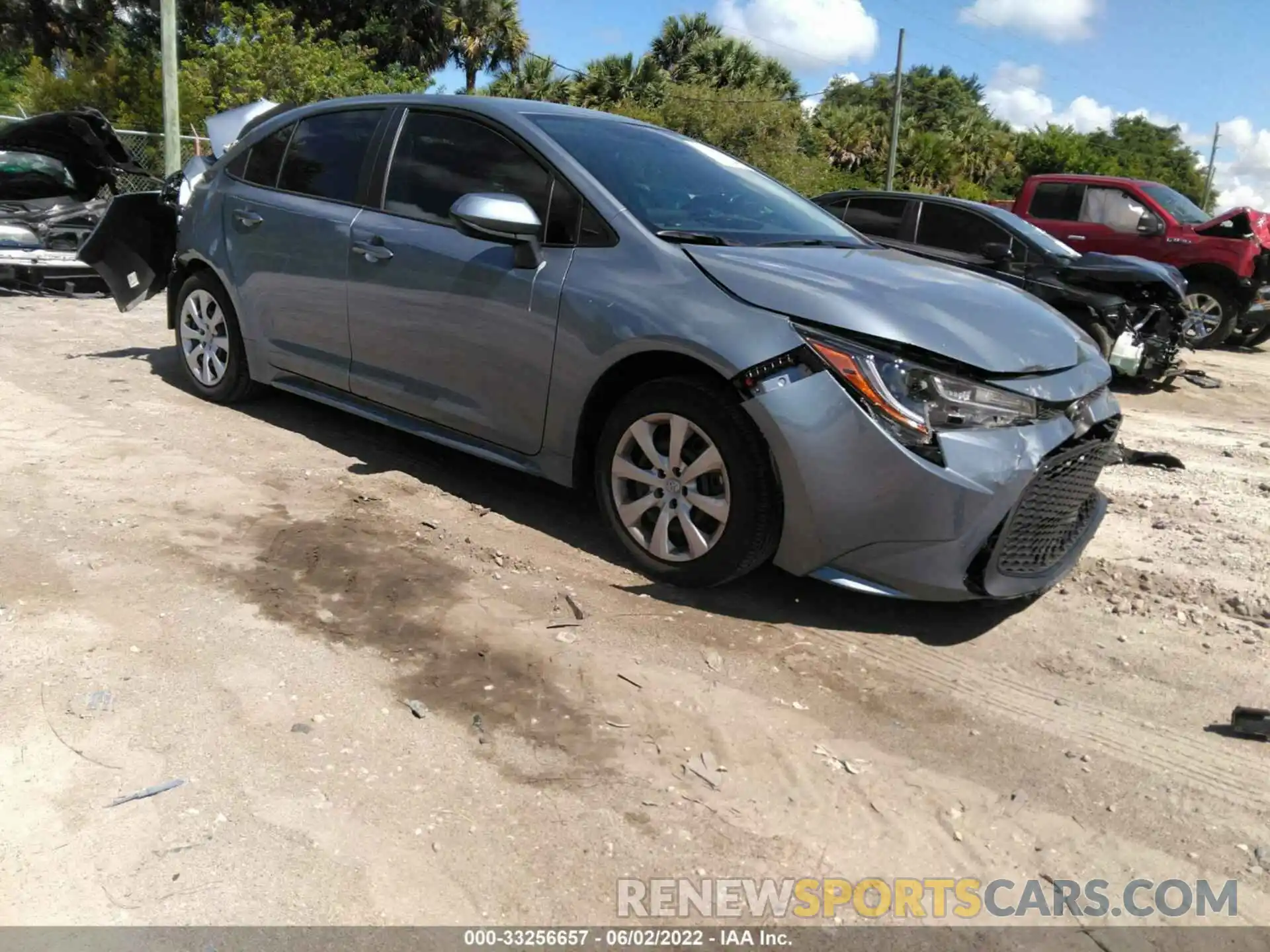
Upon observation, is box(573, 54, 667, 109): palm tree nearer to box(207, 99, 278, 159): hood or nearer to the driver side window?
the driver side window

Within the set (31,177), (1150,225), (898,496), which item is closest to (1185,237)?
(1150,225)

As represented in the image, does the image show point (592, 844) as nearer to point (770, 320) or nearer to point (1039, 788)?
point (1039, 788)

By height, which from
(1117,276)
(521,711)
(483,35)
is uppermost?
(483,35)

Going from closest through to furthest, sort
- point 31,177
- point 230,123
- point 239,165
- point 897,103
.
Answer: point 239,165, point 230,123, point 31,177, point 897,103

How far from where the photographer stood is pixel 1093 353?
396 centimetres

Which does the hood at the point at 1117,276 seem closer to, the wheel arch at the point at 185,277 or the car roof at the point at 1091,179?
the car roof at the point at 1091,179

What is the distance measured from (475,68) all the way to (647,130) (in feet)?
109

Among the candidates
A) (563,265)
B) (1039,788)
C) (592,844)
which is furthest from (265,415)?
(1039,788)

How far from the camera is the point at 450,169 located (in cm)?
445

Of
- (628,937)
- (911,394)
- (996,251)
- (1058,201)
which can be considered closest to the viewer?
(628,937)

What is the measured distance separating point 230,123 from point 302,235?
1844 mm

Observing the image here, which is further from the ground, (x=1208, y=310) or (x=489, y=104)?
(x=489, y=104)

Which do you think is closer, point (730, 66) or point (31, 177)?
point (31, 177)

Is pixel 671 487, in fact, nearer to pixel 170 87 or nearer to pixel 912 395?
pixel 912 395
